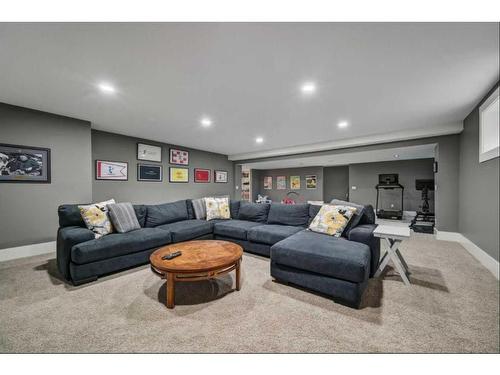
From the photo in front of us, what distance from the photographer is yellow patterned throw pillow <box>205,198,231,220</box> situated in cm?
383

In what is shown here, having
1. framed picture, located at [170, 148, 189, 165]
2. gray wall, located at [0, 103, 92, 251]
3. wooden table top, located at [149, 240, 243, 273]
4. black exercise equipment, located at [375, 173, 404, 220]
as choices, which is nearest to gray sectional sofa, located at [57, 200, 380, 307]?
wooden table top, located at [149, 240, 243, 273]

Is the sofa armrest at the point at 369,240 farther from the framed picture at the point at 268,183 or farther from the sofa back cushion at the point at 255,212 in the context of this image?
the framed picture at the point at 268,183

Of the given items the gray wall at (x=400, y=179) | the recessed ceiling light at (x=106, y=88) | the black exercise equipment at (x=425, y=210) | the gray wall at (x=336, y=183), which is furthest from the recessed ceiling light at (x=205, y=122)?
the gray wall at (x=336, y=183)

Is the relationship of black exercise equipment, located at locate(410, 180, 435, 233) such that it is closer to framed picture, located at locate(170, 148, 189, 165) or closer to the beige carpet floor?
the beige carpet floor

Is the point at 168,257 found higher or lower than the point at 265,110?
lower

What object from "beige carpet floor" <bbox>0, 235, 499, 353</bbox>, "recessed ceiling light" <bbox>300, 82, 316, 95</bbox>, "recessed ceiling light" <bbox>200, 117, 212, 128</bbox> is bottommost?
"beige carpet floor" <bbox>0, 235, 499, 353</bbox>

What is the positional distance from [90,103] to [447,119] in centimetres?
556

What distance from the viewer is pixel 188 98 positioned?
2584 millimetres

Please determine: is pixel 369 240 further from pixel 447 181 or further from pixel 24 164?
pixel 24 164

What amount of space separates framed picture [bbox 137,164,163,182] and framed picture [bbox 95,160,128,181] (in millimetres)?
301

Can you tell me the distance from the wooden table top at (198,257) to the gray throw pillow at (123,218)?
99cm

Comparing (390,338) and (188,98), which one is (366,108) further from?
(390,338)

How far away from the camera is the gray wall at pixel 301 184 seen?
845 centimetres

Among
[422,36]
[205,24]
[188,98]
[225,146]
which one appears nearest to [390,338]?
[422,36]
